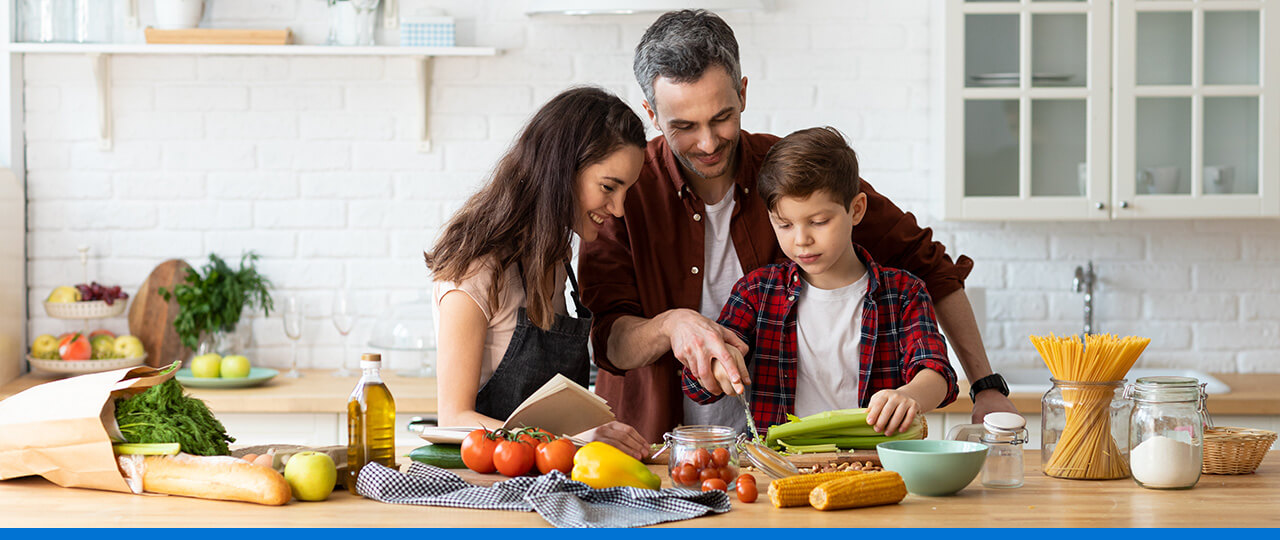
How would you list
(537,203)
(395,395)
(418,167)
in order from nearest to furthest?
(537,203)
(395,395)
(418,167)

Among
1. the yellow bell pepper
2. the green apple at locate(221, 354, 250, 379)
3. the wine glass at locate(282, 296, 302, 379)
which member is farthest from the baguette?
the wine glass at locate(282, 296, 302, 379)

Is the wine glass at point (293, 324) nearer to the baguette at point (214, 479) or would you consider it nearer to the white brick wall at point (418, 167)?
the white brick wall at point (418, 167)

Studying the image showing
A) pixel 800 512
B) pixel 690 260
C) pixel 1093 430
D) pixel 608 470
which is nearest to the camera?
pixel 800 512

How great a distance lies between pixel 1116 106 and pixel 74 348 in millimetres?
3152

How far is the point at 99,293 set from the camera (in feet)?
11.9

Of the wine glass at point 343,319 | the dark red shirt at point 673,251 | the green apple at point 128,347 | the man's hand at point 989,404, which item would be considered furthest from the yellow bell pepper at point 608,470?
the green apple at point 128,347

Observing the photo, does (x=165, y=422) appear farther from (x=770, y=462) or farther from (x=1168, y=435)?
(x=1168, y=435)

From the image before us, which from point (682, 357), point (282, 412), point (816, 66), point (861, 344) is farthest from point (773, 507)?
point (816, 66)

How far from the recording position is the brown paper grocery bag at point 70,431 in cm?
158

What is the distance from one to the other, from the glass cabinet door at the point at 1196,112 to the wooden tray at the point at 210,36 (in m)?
2.52

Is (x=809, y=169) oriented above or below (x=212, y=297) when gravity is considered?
above

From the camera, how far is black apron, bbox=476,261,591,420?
2068 mm

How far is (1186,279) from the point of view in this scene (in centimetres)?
378

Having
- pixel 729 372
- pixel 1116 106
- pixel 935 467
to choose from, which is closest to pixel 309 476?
pixel 729 372
